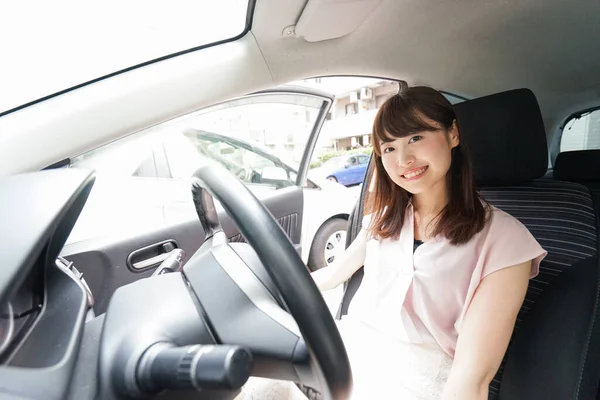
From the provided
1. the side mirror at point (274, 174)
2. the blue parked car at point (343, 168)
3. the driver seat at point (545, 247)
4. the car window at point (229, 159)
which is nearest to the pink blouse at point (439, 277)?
the driver seat at point (545, 247)

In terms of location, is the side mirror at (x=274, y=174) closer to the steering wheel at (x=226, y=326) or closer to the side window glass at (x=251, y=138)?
the side window glass at (x=251, y=138)

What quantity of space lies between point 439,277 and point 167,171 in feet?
4.56

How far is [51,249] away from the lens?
765mm

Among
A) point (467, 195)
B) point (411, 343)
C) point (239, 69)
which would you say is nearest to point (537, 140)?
point (467, 195)

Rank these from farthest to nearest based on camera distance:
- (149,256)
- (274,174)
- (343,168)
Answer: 1. (343,168)
2. (274,174)
3. (149,256)

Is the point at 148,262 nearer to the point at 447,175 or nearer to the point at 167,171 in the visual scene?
the point at 167,171

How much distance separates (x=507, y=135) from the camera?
4.14 feet

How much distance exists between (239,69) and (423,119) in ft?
2.03

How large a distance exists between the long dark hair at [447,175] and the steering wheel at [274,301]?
70cm

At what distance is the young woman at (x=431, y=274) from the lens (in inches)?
38.7

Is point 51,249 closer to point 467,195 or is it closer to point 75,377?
point 75,377

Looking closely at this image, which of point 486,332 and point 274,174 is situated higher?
point 274,174

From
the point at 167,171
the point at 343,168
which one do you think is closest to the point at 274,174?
the point at 167,171

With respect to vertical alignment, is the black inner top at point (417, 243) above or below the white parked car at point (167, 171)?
below
